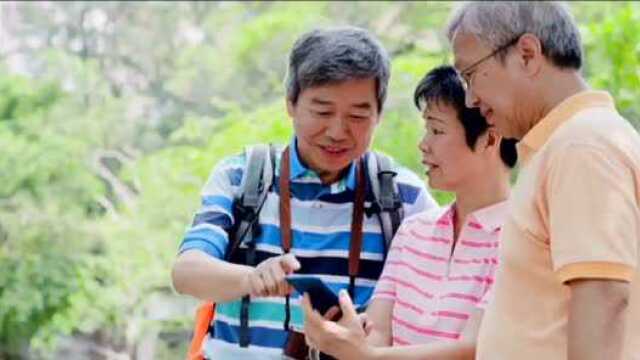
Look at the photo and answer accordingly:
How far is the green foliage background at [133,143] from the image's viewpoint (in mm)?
3551

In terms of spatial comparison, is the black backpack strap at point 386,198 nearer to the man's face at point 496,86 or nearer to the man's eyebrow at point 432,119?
the man's eyebrow at point 432,119

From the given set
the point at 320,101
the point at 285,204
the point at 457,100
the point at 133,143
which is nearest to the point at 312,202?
the point at 285,204

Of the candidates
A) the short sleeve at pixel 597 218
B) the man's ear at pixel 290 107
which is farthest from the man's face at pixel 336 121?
the short sleeve at pixel 597 218

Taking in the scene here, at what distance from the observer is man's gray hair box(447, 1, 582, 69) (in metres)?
1.04

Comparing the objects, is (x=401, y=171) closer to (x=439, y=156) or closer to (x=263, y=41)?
(x=439, y=156)

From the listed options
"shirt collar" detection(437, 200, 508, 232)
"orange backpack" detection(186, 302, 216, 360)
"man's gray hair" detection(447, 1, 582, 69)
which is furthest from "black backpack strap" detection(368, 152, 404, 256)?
"man's gray hair" detection(447, 1, 582, 69)

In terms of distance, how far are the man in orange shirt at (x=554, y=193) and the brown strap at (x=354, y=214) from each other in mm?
306

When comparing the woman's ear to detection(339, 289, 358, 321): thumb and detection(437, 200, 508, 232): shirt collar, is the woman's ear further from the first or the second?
detection(339, 289, 358, 321): thumb

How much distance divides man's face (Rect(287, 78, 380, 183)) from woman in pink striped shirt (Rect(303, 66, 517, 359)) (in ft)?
0.27

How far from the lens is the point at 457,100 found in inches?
50.1

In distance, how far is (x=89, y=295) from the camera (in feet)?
13.0

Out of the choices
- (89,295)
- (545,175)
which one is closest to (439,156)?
(545,175)

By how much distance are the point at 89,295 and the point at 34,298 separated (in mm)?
358

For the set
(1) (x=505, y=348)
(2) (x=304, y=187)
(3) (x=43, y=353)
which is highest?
(2) (x=304, y=187)
